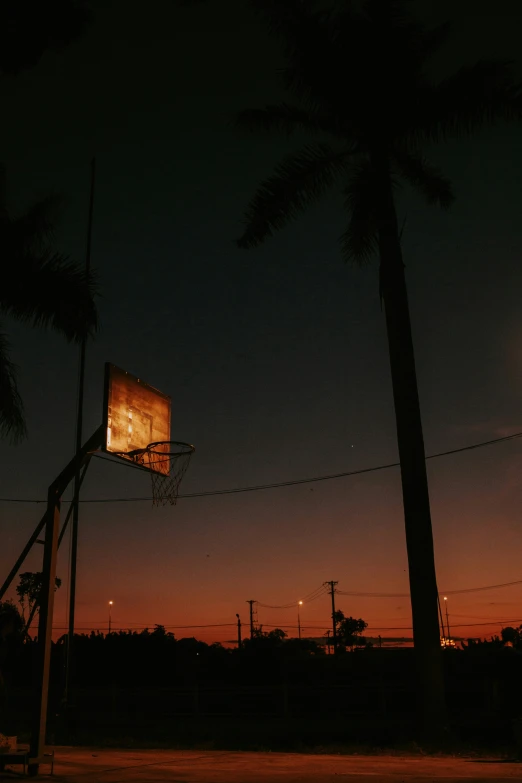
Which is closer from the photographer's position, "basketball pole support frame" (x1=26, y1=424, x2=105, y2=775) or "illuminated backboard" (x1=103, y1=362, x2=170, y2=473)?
"basketball pole support frame" (x1=26, y1=424, x2=105, y2=775)

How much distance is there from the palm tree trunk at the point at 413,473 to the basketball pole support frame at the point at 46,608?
660 centimetres

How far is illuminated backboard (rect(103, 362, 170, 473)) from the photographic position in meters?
13.1

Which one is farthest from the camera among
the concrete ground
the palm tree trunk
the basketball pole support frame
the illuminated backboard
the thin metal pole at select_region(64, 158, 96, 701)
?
the thin metal pole at select_region(64, 158, 96, 701)

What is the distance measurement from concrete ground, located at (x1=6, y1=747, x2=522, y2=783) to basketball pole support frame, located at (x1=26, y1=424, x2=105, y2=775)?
511mm

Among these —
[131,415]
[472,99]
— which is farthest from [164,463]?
[472,99]

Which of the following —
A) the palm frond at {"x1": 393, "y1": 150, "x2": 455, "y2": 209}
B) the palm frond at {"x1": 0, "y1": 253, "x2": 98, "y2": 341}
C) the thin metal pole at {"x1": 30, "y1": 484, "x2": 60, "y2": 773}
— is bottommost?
the thin metal pole at {"x1": 30, "y1": 484, "x2": 60, "y2": 773}

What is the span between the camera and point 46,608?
12.0 m

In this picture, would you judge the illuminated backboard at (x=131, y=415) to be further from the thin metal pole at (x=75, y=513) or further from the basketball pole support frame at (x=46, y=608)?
the thin metal pole at (x=75, y=513)

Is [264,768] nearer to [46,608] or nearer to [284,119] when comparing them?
[46,608]

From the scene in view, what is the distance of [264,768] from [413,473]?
20.8 ft

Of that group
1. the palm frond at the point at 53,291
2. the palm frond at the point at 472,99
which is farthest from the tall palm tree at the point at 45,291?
the palm frond at the point at 472,99

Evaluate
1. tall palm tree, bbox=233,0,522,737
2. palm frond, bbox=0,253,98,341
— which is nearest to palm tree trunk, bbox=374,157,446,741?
tall palm tree, bbox=233,0,522,737

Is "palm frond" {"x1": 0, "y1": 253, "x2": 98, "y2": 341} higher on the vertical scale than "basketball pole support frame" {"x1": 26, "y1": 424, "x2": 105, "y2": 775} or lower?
higher

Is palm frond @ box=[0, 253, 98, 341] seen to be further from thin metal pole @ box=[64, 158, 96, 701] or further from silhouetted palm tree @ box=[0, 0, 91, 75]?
silhouetted palm tree @ box=[0, 0, 91, 75]
